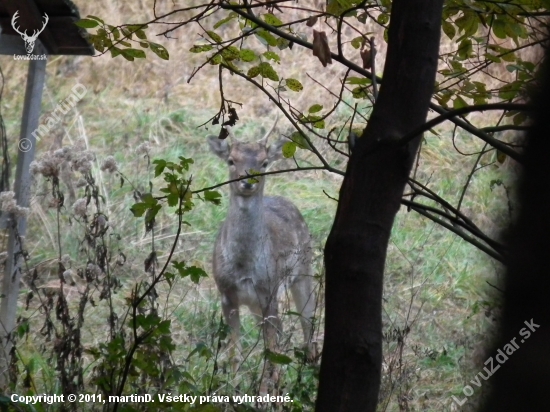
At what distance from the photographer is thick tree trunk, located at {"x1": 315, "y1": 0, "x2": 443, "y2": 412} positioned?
5.75ft

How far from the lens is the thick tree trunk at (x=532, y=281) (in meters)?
0.85

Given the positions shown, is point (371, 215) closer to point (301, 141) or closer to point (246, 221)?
point (301, 141)

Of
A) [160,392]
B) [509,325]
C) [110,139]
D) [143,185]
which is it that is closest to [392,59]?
[509,325]

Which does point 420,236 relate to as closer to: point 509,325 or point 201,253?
point 201,253

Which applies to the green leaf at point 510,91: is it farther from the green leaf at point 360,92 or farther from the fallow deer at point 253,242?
the fallow deer at point 253,242

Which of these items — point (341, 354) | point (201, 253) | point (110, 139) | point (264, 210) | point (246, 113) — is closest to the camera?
point (341, 354)

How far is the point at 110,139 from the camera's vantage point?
9844 mm

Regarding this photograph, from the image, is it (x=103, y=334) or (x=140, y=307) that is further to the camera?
(x=103, y=334)

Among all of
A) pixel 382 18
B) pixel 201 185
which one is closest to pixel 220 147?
pixel 201 185

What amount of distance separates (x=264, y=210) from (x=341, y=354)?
5946mm

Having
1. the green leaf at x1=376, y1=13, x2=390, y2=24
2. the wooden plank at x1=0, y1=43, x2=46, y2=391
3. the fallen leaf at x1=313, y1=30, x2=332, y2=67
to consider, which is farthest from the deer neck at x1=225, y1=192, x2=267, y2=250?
the fallen leaf at x1=313, y1=30, x2=332, y2=67

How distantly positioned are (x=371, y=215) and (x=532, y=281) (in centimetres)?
92

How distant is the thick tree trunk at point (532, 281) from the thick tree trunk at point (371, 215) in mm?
851

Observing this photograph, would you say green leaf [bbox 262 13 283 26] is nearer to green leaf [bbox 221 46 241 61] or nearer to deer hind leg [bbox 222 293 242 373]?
green leaf [bbox 221 46 241 61]
